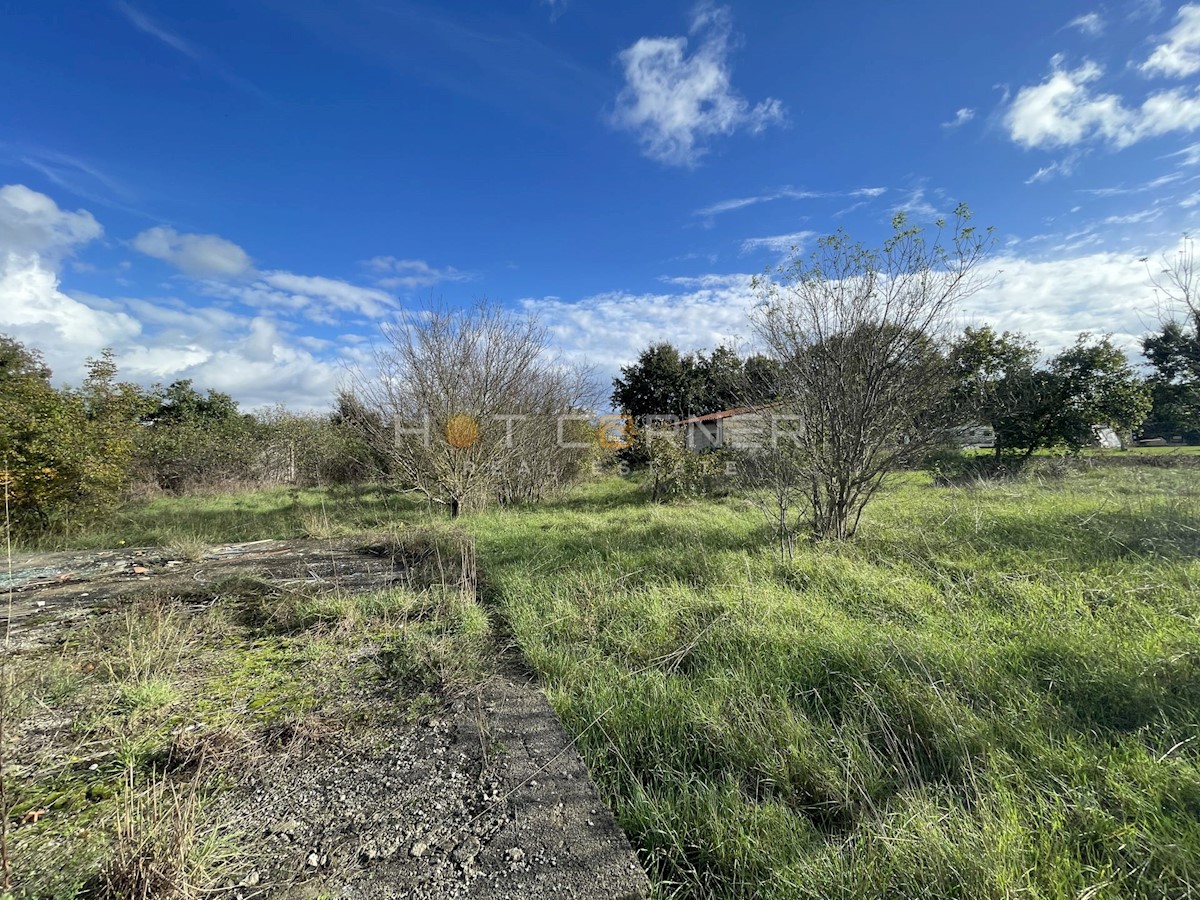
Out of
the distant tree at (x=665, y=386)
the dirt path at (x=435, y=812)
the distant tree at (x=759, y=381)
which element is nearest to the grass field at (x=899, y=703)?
the dirt path at (x=435, y=812)

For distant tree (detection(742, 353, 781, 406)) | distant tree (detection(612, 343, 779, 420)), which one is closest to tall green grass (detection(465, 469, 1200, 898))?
distant tree (detection(742, 353, 781, 406))

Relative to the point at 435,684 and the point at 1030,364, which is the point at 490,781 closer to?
the point at 435,684

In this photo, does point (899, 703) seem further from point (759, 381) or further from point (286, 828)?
point (759, 381)

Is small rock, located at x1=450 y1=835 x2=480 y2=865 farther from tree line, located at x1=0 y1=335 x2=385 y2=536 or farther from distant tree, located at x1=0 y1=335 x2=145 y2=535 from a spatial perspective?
distant tree, located at x1=0 y1=335 x2=145 y2=535

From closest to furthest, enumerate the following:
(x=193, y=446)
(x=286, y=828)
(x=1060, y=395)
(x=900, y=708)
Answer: (x=286, y=828)
(x=900, y=708)
(x=1060, y=395)
(x=193, y=446)

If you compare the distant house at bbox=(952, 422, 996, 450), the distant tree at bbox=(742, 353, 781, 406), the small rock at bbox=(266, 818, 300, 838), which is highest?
the distant tree at bbox=(742, 353, 781, 406)

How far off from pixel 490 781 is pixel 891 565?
3.99 metres

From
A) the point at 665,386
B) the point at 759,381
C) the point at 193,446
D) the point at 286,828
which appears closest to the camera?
the point at 286,828

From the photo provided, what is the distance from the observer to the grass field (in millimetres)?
1453

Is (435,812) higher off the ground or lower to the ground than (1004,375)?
lower

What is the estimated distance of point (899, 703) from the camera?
7.25 feet

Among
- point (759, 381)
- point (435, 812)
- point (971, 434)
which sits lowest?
point (435, 812)

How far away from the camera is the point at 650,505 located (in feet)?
31.7

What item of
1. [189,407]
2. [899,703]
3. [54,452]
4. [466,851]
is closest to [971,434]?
[899,703]
